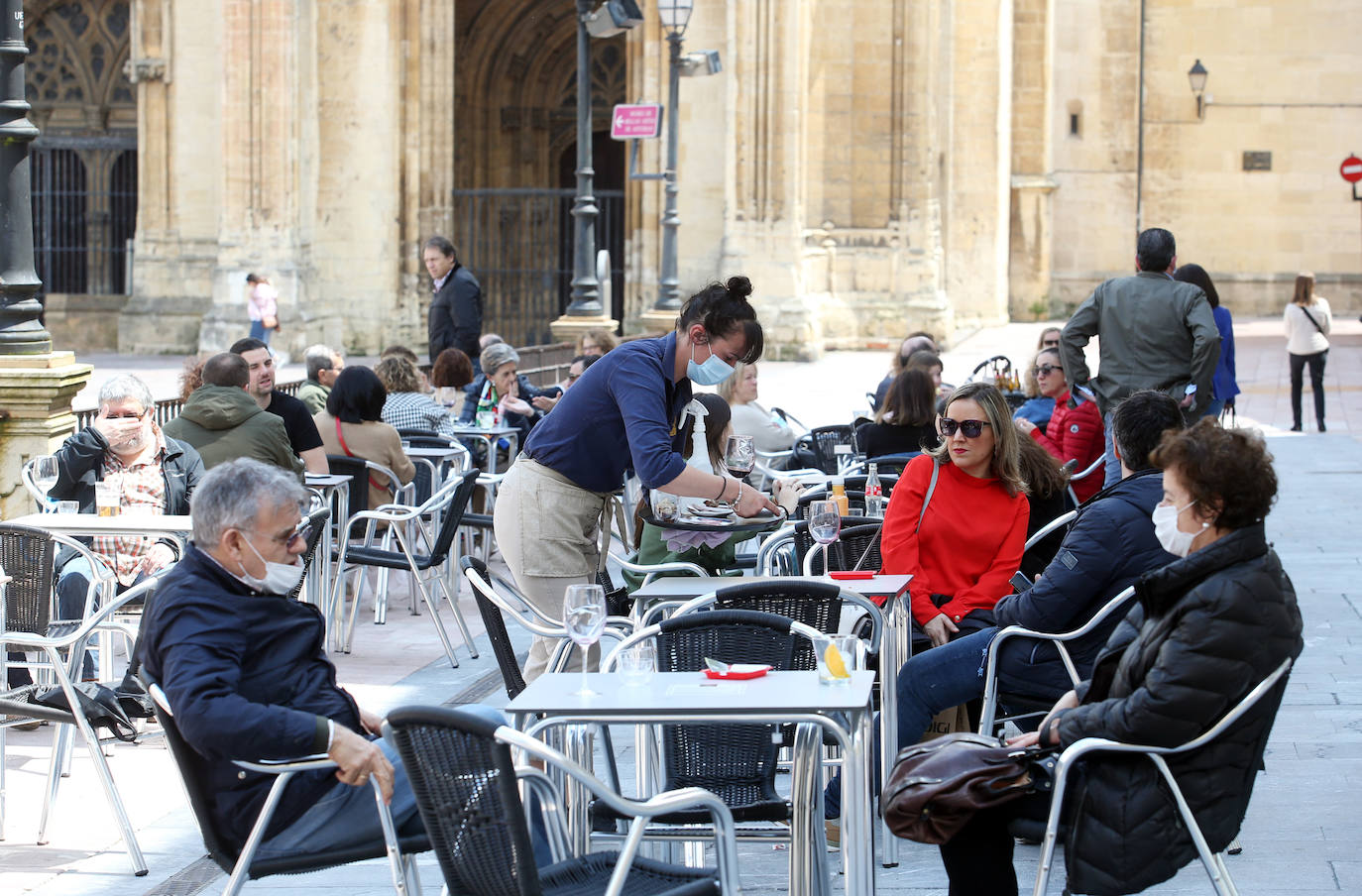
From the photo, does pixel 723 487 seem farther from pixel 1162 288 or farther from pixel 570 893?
pixel 1162 288

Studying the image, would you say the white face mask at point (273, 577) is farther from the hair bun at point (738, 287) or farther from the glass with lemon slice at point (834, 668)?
the hair bun at point (738, 287)

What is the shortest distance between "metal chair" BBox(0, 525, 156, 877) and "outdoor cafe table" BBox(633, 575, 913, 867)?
5.26ft

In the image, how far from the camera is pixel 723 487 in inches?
228

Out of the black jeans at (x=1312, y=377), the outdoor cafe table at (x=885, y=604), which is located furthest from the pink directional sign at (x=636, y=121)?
the outdoor cafe table at (x=885, y=604)

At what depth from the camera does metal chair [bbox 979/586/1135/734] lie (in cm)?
530

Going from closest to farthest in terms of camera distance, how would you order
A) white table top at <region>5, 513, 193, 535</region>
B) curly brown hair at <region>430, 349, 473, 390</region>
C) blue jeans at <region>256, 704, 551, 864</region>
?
blue jeans at <region>256, 704, 551, 864</region>
white table top at <region>5, 513, 193, 535</region>
curly brown hair at <region>430, 349, 473, 390</region>

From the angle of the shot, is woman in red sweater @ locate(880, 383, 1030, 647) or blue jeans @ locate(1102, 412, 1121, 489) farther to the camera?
blue jeans @ locate(1102, 412, 1121, 489)

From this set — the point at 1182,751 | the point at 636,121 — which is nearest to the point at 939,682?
the point at 1182,751

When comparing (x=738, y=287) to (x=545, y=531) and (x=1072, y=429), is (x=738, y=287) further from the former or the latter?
(x=1072, y=429)

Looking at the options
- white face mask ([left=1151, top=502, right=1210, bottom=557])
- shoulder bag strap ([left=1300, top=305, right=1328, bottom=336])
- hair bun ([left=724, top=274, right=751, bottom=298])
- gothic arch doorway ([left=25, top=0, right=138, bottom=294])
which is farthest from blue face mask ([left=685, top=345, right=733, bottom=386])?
gothic arch doorway ([left=25, top=0, right=138, bottom=294])

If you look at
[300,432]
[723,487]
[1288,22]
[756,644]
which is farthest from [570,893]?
[1288,22]

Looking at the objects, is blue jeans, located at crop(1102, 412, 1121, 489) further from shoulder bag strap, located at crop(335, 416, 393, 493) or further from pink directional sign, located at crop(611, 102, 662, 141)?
pink directional sign, located at crop(611, 102, 662, 141)

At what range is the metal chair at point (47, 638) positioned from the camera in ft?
17.5

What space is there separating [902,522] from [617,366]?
105 cm
